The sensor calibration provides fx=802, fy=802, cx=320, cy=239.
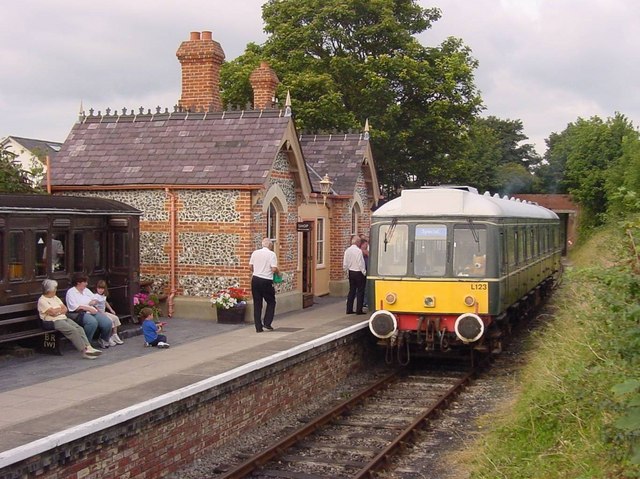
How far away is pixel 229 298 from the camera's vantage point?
1541cm

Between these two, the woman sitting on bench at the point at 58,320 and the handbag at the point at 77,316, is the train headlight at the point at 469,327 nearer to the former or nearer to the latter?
the woman sitting on bench at the point at 58,320

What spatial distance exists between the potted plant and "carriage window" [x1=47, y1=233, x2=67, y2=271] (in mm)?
3461

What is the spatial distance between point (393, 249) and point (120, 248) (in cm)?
481

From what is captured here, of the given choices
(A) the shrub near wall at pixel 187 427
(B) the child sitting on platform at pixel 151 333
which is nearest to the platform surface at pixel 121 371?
(B) the child sitting on platform at pixel 151 333

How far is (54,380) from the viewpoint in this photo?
1000 cm

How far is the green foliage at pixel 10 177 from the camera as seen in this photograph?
14.8m

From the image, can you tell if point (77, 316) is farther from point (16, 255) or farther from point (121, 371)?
point (121, 371)

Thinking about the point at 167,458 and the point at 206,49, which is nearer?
the point at 167,458

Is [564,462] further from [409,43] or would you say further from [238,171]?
[409,43]

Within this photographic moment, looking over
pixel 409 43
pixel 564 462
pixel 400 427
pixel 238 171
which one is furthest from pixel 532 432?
pixel 409 43

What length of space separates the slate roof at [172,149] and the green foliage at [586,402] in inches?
299

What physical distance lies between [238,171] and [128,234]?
110 inches

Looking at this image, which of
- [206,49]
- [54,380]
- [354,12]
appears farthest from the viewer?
[354,12]

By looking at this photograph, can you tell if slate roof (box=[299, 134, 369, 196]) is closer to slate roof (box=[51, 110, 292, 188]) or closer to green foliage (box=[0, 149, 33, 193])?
slate roof (box=[51, 110, 292, 188])
